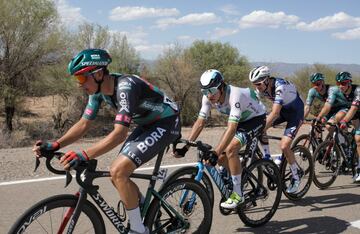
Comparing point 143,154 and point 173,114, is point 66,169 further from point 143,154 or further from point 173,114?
point 173,114

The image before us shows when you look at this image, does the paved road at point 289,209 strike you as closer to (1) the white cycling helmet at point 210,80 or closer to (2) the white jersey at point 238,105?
(2) the white jersey at point 238,105

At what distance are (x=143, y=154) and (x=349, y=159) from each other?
5191 mm

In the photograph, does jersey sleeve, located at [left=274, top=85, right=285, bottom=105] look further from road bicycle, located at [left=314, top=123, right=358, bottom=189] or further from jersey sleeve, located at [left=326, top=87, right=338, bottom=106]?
jersey sleeve, located at [left=326, top=87, right=338, bottom=106]

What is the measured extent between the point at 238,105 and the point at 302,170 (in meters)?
2.25

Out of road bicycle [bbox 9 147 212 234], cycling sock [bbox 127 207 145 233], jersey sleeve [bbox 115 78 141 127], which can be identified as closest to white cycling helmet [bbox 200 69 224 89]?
road bicycle [bbox 9 147 212 234]

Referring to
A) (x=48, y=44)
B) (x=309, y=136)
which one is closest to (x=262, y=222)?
(x=309, y=136)

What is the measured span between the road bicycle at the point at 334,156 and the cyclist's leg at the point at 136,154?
3926 millimetres

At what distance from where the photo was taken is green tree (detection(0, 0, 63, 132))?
19.0 meters

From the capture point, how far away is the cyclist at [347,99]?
284 inches

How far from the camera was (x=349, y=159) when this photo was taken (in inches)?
306

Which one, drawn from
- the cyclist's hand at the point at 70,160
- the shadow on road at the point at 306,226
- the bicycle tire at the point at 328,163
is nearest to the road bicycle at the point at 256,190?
the shadow on road at the point at 306,226

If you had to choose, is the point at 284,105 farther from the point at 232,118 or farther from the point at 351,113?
the point at 232,118

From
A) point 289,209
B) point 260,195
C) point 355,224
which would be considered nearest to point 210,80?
point 260,195

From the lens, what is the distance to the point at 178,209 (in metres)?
4.34
